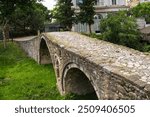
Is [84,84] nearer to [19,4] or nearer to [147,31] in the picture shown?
[19,4]

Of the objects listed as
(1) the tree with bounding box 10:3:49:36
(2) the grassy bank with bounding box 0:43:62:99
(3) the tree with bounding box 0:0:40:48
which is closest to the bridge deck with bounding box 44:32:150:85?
(2) the grassy bank with bounding box 0:43:62:99

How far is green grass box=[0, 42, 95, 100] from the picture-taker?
64.6 feet

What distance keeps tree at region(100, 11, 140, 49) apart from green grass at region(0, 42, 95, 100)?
1010cm

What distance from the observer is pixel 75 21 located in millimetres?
41375

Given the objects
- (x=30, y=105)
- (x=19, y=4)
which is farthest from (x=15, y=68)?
(x=30, y=105)

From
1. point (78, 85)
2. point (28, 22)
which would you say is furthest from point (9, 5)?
A: point (78, 85)

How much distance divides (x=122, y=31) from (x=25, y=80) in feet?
51.0

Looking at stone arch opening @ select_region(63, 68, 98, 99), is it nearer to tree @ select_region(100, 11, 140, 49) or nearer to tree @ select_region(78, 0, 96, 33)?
tree @ select_region(100, 11, 140, 49)

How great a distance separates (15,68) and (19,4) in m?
8.41

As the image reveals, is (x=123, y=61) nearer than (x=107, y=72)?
No

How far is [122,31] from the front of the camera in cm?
3500

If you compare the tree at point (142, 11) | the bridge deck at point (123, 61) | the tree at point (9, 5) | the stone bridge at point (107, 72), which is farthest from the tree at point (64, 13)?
the bridge deck at point (123, 61)

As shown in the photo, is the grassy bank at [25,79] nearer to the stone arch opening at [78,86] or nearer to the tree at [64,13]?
the stone arch opening at [78,86]

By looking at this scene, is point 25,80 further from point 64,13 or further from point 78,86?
point 64,13
